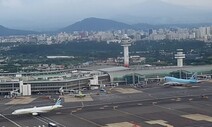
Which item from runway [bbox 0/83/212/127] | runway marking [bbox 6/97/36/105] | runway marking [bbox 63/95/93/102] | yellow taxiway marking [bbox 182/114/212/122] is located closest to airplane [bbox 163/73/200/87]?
runway [bbox 0/83/212/127]

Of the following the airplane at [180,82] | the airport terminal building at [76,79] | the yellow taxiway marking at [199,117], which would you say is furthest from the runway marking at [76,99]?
the yellow taxiway marking at [199,117]

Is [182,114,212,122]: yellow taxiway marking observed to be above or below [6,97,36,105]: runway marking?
above

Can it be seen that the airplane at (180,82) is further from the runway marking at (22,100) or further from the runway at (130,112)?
the runway marking at (22,100)

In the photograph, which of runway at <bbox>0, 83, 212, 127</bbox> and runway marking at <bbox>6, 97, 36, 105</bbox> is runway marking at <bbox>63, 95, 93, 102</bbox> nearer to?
runway at <bbox>0, 83, 212, 127</bbox>

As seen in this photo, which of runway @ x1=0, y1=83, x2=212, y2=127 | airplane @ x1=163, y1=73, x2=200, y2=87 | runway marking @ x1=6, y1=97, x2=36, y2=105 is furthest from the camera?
airplane @ x1=163, y1=73, x2=200, y2=87

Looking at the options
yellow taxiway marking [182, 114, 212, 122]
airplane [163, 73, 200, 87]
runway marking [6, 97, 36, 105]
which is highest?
airplane [163, 73, 200, 87]

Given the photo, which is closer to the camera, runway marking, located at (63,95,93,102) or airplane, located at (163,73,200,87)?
runway marking, located at (63,95,93,102)

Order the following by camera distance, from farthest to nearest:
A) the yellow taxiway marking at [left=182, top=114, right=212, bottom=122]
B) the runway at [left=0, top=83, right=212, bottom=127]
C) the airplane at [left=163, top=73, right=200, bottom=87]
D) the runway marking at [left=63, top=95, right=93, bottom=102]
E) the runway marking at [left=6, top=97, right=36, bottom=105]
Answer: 1. the airplane at [left=163, top=73, right=200, bottom=87]
2. the runway marking at [left=6, top=97, right=36, bottom=105]
3. the runway marking at [left=63, top=95, right=93, bottom=102]
4. the yellow taxiway marking at [left=182, top=114, right=212, bottom=122]
5. the runway at [left=0, top=83, right=212, bottom=127]

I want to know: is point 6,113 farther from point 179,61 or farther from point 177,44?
point 177,44
